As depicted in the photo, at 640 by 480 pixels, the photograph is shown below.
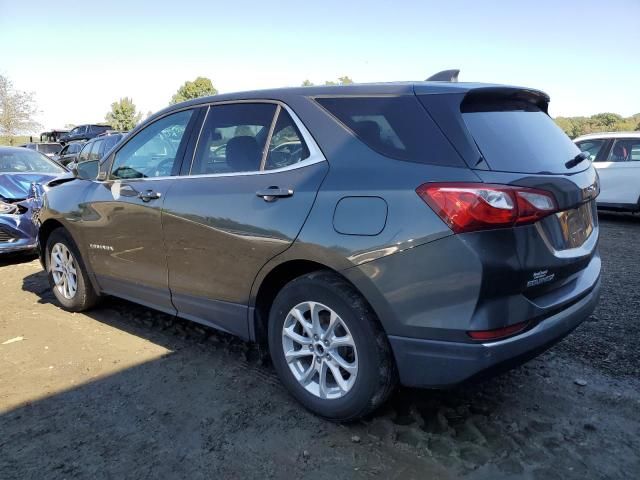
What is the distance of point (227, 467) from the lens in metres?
2.53

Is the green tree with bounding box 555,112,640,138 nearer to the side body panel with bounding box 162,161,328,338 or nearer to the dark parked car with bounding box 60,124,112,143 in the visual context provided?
the side body panel with bounding box 162,161,328,338

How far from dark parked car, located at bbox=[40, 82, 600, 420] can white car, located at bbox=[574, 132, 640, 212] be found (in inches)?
300

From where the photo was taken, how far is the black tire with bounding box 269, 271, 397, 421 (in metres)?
2.59

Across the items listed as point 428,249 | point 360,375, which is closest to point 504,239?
point 428,249

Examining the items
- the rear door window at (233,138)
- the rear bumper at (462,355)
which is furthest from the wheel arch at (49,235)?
the rear bumper at (462,355)

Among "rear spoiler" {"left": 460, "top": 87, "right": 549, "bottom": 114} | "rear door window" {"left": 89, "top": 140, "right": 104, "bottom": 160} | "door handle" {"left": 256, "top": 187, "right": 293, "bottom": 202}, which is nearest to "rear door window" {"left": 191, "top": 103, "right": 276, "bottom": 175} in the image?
"door handle" {"left": 256, "top": 187, "right": 293, "bottom": 202}

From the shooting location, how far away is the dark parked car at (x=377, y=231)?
7.72 ft

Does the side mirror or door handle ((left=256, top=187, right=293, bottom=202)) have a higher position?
the side mirror

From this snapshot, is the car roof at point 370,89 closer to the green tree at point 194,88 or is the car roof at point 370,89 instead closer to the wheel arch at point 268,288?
the wheel arch at point 268,288

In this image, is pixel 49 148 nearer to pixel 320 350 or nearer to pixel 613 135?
pixel 613 135

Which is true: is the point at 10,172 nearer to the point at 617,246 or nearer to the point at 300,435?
the point at 300,435

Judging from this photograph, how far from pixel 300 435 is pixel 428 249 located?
4.00 feet

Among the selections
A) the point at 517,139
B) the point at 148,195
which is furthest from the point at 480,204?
the point at 148,195

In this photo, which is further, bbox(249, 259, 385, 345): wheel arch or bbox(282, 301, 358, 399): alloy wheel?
bbox(249, 259, 385, 345): wheel arch
